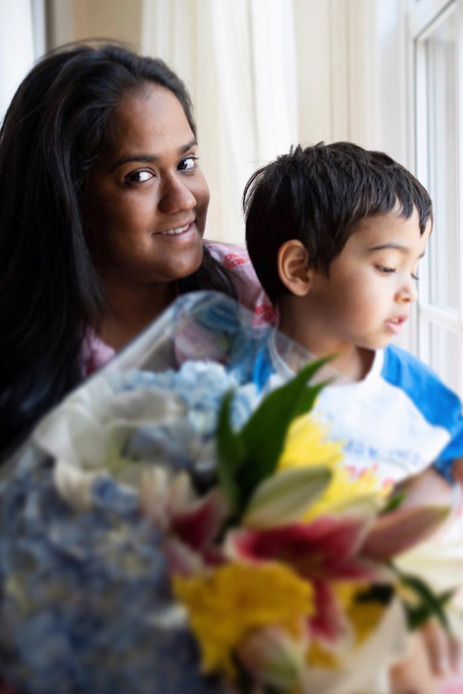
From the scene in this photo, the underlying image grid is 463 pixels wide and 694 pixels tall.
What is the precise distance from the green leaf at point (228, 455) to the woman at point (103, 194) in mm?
298

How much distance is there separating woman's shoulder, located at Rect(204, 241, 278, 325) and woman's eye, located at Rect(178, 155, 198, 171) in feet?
0.38

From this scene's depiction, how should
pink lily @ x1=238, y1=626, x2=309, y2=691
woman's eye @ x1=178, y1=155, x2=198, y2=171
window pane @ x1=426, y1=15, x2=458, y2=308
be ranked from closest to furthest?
pink lily @ x1=238, y1=626, x2=309, y2=691 < woman's eye @ x1=178, y1=155, x2=198, y2=171 < window pane @ x1=426, y1=15, x2=458, y2=308

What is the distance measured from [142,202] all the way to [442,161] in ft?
3.46

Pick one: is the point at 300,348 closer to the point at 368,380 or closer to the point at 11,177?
the point at 368,380

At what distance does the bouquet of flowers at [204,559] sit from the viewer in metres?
0.48

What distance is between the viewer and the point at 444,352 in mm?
1742

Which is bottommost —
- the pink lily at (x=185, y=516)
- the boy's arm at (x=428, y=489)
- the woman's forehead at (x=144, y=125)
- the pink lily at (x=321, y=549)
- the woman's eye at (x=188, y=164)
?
the boy's arm at (x=428, y=489)

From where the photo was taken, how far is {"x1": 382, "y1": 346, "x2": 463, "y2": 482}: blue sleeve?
26.8 inches

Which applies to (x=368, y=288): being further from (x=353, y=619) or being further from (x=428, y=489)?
(x=353, y=619)

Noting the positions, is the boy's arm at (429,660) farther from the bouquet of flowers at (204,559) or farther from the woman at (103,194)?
the woman at (103,194)

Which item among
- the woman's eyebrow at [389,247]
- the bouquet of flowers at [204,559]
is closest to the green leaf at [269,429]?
the bouquet of flowers at [204,559]

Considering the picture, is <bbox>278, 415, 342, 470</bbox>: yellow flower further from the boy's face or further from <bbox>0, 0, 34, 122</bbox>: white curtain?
<bbox>0, 0, 34, 122</bbox>: white curtain

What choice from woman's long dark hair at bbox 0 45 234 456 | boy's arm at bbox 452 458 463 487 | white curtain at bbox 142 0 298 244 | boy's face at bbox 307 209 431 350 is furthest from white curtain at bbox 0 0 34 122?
boy's arm at bbox 452 458 463 487

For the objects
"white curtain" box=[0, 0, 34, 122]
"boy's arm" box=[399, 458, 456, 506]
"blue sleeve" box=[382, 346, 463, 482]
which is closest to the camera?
"boy's arm" box=[399, 458, 456, 506]
